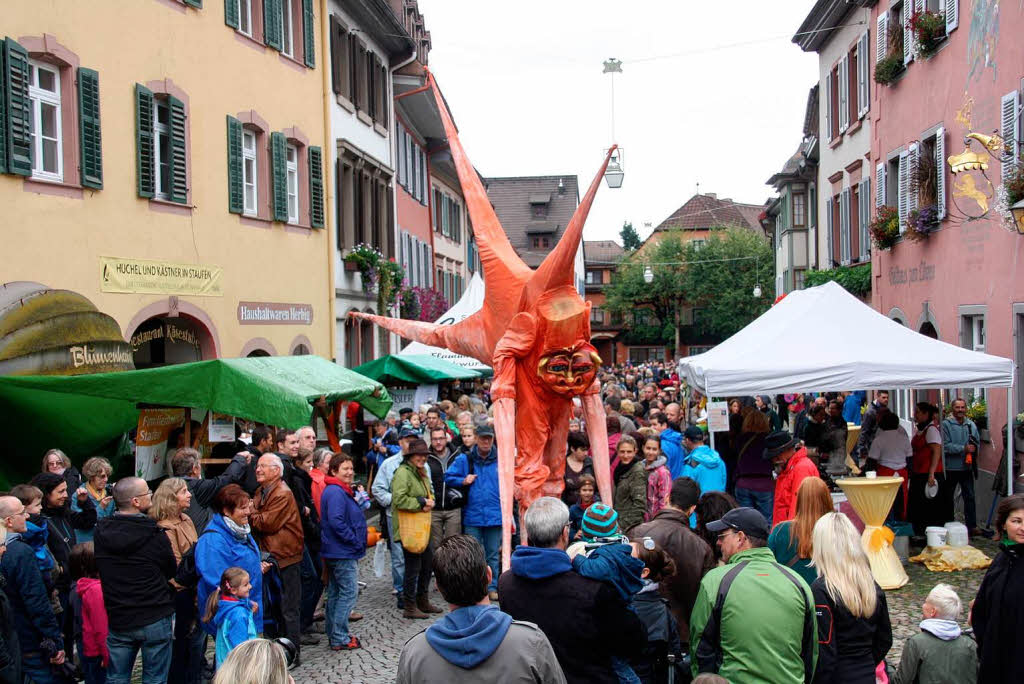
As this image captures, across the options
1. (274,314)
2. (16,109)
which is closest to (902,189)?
(274,314)

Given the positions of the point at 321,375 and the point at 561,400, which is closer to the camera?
the point at 561,400

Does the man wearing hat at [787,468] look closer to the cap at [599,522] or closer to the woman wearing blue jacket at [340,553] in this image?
the woman wearing blue jacket at [340,553]

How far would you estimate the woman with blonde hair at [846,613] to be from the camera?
4.55 metres

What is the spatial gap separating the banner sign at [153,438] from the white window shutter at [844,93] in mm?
18982

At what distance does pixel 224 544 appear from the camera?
6.17m

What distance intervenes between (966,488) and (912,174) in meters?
7.45

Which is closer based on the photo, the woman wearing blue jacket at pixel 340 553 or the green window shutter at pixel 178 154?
the woman wearing blue jacket at pixel 340 553

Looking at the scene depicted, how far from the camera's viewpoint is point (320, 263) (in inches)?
770

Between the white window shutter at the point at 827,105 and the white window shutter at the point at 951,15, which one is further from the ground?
the white window shutter at the point at 827,105

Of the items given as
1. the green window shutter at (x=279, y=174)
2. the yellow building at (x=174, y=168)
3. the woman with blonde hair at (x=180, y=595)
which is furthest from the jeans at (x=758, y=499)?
the green window shutter at (x=279, y=174)

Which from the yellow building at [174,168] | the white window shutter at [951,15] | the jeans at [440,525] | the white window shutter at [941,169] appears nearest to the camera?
the jeans at [440,525]

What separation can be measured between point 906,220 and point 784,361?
8659 mm

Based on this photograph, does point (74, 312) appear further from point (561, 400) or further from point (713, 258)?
point (713, 258)

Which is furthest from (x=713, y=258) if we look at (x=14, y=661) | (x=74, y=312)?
(x=14, y=661)
